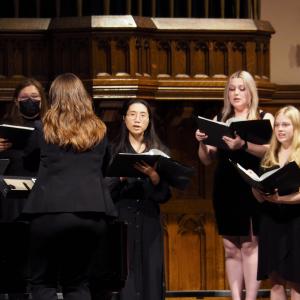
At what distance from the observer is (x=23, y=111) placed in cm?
704

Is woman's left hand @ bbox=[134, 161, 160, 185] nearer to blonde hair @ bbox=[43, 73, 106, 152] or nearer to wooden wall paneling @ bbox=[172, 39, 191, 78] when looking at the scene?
blonde hair @ bbox=[43, 73, 106, 152]

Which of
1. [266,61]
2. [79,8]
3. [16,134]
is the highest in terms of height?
[79,8]

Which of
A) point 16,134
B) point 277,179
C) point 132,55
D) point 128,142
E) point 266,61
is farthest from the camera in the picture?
point 266,61

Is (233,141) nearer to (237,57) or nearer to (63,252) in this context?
(237,57)

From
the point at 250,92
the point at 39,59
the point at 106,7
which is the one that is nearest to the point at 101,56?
the point at 106,7

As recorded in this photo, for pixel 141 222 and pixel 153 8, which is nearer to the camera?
pixel 141 222

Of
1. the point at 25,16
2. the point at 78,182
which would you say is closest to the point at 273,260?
the point at 78,182

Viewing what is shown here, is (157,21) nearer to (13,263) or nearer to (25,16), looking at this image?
(25,16)

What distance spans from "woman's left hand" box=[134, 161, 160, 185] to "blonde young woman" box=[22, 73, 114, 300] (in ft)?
2.00

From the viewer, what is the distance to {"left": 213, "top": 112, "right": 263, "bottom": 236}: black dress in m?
7.15

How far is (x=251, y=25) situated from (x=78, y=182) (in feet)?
8.28

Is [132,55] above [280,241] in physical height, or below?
above

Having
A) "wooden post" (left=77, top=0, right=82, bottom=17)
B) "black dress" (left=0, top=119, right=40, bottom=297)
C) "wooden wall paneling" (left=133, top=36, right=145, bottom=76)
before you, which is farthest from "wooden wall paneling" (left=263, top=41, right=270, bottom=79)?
"black dress" (left=0, top=119, right=40, bottom=297)

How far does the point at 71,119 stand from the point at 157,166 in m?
1.01
